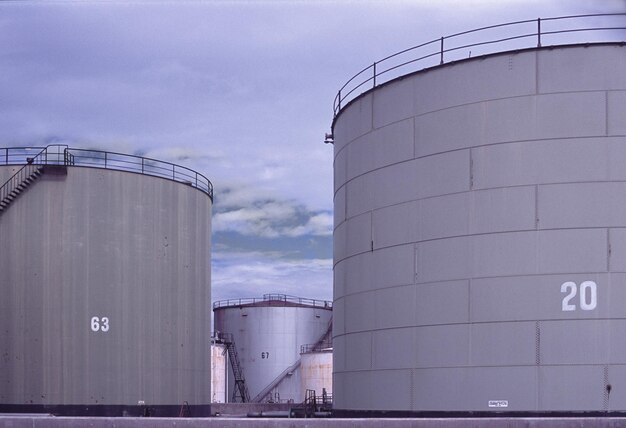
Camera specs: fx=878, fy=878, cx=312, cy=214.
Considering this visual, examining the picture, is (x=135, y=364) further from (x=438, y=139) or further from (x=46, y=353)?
(x=438, y=139)

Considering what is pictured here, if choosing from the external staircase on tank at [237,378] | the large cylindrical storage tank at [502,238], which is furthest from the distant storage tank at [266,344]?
the large cylindrical storage tank at [502,238]

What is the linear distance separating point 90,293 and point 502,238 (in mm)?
16166

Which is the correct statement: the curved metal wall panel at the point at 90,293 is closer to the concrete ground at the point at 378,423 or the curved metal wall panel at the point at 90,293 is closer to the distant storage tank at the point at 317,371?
the concrete ground at the point at 378,423

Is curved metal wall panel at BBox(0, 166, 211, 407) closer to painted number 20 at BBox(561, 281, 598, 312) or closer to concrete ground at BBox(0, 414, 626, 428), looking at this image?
concrete ground at BBox(0, 414, 626, 428)

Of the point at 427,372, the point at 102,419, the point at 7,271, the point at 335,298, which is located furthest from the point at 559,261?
the point at 7,271

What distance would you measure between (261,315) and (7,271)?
3190 cm

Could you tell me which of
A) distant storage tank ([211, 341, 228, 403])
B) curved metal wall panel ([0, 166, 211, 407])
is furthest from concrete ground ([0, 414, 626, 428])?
distant storage tank ([211, 341, 228, 403])

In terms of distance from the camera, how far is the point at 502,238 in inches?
786

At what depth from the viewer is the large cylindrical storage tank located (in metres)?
19.1

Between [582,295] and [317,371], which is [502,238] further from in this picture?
[317,371]

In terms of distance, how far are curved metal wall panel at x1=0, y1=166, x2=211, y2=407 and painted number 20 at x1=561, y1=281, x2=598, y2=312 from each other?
17246 millimetres

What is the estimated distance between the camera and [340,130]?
2559 centimetres

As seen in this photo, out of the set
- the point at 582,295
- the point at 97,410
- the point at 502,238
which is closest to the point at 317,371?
the point at 97,410

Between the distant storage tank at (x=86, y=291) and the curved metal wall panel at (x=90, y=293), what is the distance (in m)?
0.03
